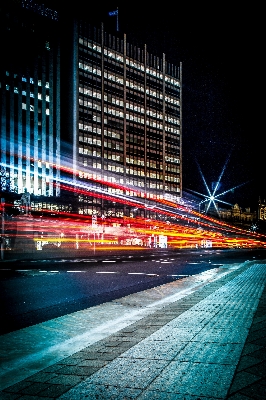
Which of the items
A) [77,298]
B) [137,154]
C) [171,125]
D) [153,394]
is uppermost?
[171,125]

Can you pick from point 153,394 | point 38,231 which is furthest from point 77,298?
point 38,231

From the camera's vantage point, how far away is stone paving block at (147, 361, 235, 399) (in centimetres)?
307

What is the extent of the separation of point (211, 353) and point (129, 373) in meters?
1.02

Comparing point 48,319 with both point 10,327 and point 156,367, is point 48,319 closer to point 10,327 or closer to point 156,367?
point 10,327

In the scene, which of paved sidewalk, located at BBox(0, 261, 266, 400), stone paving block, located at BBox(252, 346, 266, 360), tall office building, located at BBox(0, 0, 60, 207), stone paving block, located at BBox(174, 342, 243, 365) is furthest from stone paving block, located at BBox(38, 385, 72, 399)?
tall office building, located at BBox(0, 0, 60, 207)

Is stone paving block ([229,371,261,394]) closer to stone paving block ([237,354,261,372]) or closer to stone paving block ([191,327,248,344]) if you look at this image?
stone paving block ([237,354,261,372])

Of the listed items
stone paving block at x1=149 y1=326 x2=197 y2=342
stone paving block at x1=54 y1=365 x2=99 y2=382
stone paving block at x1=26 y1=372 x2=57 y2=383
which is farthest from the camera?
stone paving block at x1=149 y1=326 x2=197 y2=342

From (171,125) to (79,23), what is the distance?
45796mm

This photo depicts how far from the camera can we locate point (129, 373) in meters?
3.55

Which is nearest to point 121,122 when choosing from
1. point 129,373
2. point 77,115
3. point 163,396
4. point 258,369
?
point 77,115

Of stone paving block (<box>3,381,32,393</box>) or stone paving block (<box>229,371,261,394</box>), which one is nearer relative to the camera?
stone paving block (<box>229,371,261,394</box>)

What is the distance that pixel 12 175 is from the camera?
353ft

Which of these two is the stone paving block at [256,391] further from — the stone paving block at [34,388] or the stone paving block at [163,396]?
the stone paving block at [34,388]

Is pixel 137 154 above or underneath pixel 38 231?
above
